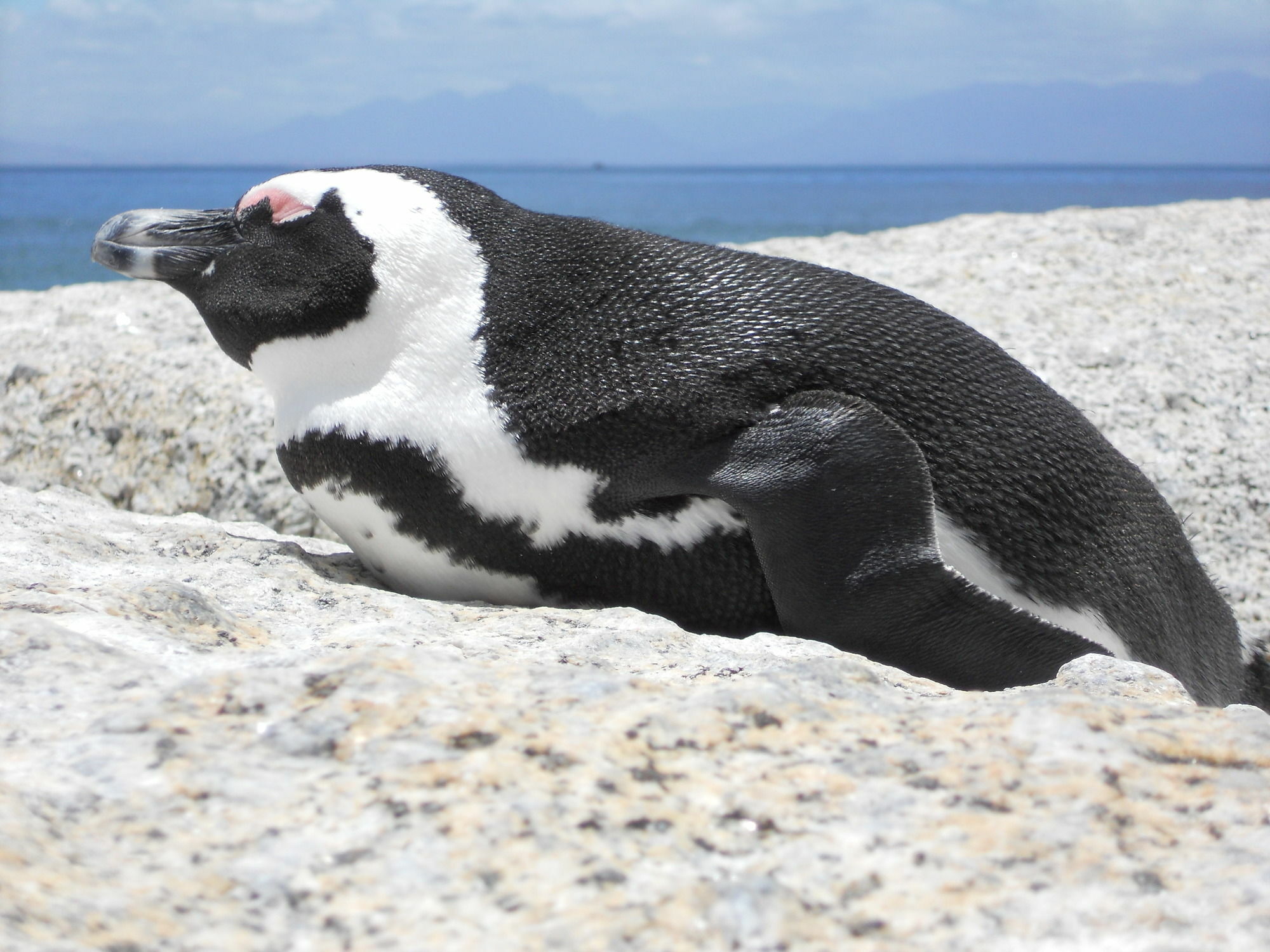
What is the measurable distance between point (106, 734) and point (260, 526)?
84.8 inches

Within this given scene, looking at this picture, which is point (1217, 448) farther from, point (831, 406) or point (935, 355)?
point (831, 406)

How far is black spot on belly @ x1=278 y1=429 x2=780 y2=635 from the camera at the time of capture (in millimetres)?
2520

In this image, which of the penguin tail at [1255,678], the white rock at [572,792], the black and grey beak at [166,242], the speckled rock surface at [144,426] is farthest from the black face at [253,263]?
the penguin tail at [1255,678]

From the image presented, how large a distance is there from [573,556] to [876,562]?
→ 65 cm

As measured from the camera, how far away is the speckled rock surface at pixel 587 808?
3.55 feet

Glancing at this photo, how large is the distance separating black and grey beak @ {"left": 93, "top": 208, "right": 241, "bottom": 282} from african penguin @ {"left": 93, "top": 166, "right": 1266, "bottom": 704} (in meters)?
0.07

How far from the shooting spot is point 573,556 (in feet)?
8.46

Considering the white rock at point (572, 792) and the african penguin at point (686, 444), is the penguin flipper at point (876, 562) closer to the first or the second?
the african penguin at point (686, 444)

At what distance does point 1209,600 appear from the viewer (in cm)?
289

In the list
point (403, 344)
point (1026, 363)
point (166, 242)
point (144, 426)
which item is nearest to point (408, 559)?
point (403, 344)

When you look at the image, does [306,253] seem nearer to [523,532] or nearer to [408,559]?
[408,559]

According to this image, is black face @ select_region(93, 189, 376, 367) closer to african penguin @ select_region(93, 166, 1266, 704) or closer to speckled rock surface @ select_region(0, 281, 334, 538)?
african penguin @ select_region(93, 166, 1266, 704)

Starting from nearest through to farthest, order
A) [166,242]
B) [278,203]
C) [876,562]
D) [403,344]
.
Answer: [876,562] → [403,344] → [278,203] → [166,242]

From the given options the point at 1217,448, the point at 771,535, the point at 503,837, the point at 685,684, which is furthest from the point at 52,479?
the point at 1217,448
